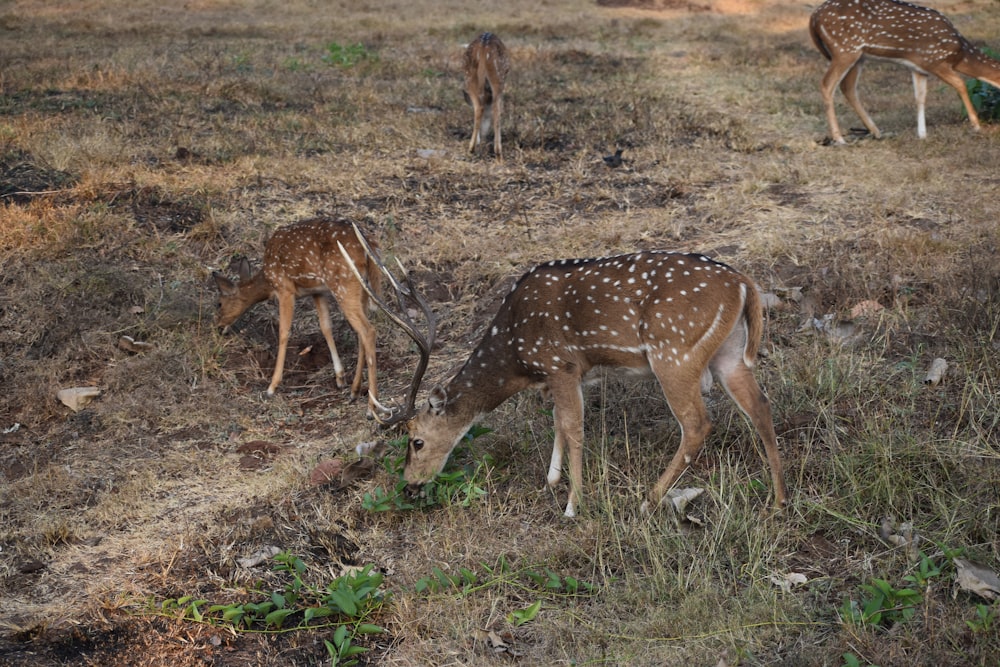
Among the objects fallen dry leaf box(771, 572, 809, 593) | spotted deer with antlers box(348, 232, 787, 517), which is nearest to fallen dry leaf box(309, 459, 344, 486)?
spotted deer with antlers box(348, 232, 787, 517)

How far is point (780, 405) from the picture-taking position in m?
6.46

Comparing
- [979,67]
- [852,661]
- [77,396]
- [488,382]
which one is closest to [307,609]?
[488,382]

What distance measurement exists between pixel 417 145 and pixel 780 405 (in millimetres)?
6741

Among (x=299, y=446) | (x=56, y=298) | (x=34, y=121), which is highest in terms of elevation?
(x=34, y=121)

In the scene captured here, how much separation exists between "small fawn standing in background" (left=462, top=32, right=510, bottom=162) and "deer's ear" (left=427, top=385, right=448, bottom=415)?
243 inches

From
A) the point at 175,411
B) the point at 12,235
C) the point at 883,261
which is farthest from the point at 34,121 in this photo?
the point at 883,261

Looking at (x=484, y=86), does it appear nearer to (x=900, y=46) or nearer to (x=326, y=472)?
(x=900, y=46)

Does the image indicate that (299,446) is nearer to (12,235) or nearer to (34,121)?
(12,235)

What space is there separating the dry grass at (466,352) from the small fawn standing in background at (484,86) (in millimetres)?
409

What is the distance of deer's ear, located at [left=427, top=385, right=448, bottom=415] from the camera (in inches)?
242

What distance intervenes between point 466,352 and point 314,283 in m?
1.27

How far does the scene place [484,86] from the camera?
12188 mm

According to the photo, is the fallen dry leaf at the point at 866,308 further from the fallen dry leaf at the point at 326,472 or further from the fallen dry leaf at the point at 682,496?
the fallen dry leaf at the point at 326,472

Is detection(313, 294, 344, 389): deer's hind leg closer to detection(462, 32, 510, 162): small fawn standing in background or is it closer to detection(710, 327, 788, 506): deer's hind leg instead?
detection(710, 327, 788, 506): deer's hind leg
